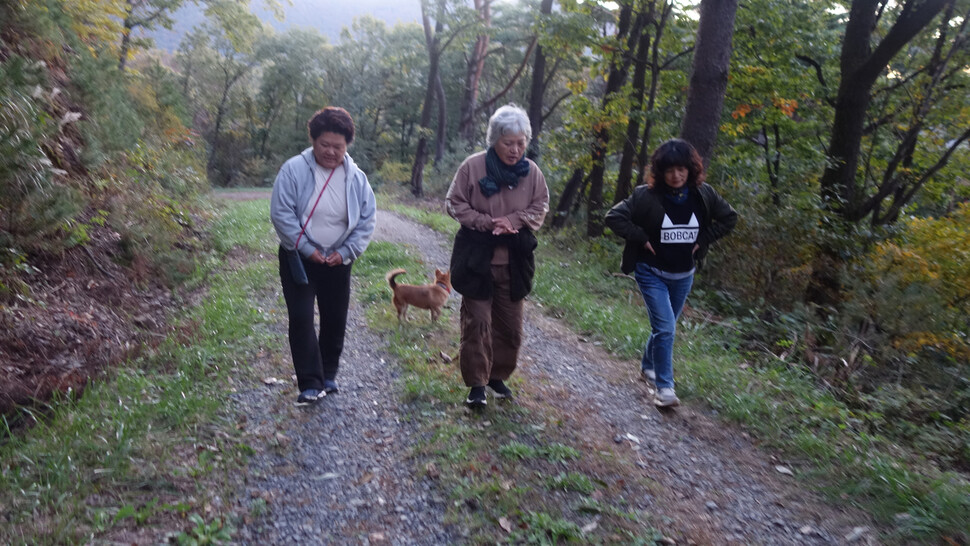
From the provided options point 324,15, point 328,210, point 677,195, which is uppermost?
point 324,15

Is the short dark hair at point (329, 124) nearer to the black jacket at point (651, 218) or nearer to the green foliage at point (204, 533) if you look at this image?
the black jacket at point (651, 218)

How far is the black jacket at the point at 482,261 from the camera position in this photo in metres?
4.13

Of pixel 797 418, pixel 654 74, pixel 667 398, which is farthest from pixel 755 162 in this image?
pixel 667 398

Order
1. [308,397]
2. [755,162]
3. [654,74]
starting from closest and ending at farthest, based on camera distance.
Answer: [308,397]
[654,74]
[755,162]

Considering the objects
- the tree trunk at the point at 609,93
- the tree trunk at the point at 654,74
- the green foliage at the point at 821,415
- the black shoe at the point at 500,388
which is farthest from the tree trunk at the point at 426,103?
the black shoe at the point at 500,388

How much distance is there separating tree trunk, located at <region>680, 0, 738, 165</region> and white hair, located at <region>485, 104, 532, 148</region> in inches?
178

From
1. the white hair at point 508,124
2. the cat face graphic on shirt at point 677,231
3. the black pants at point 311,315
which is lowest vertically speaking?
the black pants at point 311,315

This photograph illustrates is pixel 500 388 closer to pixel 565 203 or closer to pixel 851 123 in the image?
Answer: pixel 851 123

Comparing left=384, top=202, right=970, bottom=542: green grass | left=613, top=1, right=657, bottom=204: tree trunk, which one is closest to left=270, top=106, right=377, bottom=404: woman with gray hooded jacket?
left=384, top=202, right=970, bottom=542: green grass

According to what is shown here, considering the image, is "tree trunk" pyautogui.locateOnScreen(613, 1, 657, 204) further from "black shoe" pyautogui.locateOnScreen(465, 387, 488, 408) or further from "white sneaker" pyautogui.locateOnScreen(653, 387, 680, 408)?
"black shoe" pyautogui.locateOnScreen(465, 387, 488, 408)

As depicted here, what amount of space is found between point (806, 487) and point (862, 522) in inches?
17.8

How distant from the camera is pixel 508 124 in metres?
4.00

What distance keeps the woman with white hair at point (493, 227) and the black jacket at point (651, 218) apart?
806 mm

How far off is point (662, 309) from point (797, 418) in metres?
1.35
